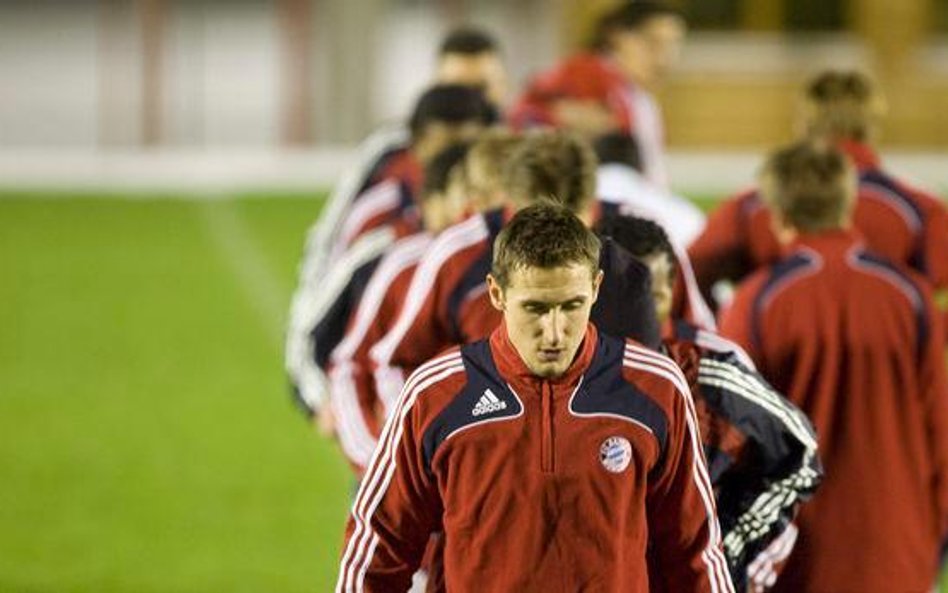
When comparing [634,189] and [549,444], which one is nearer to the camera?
[549,444]

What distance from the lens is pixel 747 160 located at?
1005 inches

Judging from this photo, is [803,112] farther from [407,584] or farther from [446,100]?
[407,584]

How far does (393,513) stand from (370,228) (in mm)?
3719

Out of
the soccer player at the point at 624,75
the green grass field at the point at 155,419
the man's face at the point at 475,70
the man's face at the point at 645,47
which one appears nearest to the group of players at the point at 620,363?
the man's face at the point at 475,70

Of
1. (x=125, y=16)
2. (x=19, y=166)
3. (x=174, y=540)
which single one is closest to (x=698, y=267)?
(x=174, y=540)

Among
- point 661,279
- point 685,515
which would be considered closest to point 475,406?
point 685,515

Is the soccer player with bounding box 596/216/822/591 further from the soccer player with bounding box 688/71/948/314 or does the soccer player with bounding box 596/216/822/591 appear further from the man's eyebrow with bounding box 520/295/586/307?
the soccer player with bounding box 688/71/948/314

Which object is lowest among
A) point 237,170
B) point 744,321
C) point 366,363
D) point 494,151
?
point 237,170

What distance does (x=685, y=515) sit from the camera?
4754 mm

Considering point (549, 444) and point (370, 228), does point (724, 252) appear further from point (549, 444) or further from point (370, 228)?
point (549, 444)

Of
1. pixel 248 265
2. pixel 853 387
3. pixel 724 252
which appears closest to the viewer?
pixel 853 387

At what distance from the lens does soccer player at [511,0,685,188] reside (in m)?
11.1

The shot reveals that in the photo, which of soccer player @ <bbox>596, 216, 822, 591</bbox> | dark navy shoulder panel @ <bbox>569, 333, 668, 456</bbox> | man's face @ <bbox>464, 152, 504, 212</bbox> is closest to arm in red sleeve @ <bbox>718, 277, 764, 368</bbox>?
man's face @ <bbox>464, 152, 504, 212</bbox>

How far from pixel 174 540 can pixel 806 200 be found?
4601 millimetres
